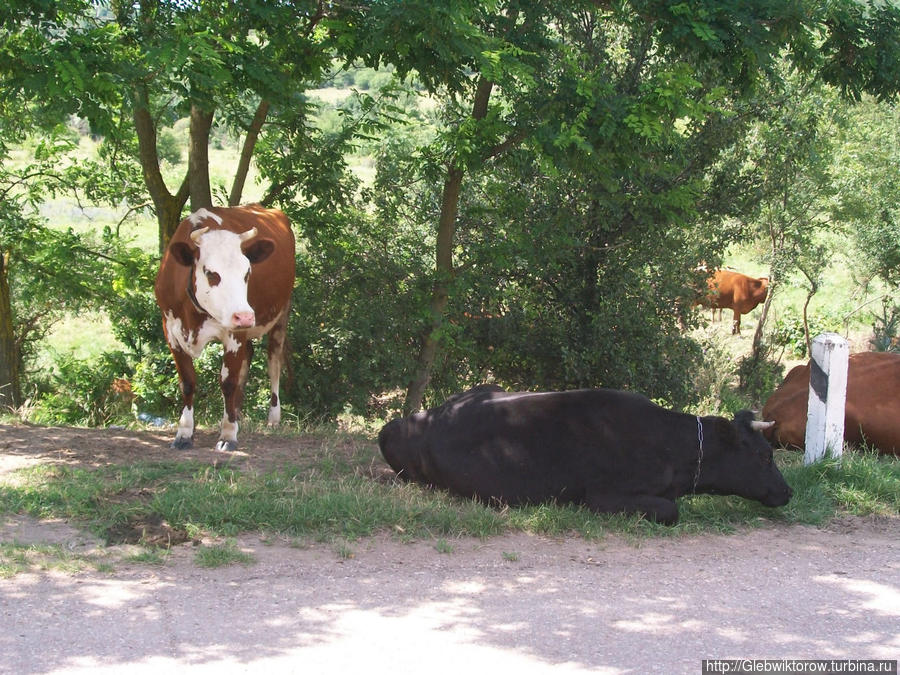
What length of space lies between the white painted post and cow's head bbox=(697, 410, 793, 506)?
0.88 m

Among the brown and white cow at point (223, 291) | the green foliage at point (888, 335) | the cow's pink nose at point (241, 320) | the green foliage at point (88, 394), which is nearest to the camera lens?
the cow's pink nose at point (241, 320)

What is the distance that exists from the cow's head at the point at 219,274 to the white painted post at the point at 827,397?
4.69m

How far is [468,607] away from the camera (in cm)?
511

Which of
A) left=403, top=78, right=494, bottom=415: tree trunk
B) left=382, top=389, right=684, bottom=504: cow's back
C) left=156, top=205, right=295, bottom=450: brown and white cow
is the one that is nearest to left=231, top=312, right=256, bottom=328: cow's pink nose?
left=156, top=205, right=295, bottom=450: brown and white cow

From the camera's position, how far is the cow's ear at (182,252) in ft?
27.5

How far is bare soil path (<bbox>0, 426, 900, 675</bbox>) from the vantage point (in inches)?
174

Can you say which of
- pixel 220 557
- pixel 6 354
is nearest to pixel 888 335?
pixel 6 354

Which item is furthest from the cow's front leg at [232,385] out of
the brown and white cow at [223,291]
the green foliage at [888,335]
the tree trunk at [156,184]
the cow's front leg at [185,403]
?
the green foliage at [888,335]

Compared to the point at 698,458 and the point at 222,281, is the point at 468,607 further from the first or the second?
the point at 222,281

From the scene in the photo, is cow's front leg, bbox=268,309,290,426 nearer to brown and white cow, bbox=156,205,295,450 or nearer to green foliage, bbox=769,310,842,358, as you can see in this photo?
brown and white cow, bbox=156,205,295,450

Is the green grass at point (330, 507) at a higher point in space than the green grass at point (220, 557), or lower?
higher

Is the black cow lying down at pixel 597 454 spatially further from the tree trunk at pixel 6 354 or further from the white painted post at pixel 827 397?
the tree trunk at pixel 6 354

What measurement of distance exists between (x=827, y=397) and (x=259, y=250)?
5079 mm

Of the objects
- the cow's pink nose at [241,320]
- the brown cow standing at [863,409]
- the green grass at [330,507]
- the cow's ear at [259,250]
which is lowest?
the green grass at [330,507]
